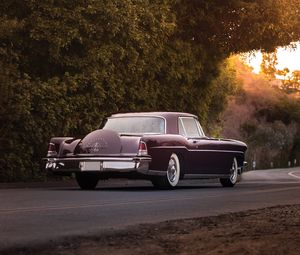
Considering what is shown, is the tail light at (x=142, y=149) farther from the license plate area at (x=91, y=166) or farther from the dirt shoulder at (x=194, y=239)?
the dirt shoulder at (x=194, y=239)

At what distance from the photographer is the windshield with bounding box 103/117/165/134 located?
15.6m

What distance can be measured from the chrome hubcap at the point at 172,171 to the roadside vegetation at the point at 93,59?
138 inches

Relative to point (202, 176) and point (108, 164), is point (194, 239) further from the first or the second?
point (202, 176)

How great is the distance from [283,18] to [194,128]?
7.39 m

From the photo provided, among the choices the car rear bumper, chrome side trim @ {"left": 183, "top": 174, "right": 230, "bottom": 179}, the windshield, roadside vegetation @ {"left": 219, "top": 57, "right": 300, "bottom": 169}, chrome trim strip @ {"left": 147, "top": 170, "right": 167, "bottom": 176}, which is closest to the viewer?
the car rear bumper

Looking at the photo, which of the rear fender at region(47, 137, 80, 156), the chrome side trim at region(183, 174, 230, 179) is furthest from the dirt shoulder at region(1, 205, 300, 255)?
the chrome side trim at region(183, 174, 230, 179)

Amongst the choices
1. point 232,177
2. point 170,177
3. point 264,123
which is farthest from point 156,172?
point 264,123

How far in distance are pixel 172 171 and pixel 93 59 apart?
14.0ft

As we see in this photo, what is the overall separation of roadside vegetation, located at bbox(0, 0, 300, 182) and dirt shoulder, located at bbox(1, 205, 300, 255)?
876 cm

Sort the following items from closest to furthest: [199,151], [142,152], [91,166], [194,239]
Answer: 1. [194,239]
2. [142,152]
3. [91,166]
4. [199,151]

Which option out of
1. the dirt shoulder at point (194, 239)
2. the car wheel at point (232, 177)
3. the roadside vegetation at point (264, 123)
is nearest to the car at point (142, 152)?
the car wheel at point (232, 177)

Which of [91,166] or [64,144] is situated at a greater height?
[64,144]

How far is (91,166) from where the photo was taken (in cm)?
1471

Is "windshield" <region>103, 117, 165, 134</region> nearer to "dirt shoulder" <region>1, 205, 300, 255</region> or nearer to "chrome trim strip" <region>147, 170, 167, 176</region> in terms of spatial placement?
"chrome trim strip" <region>147, 170, 167, 176</region>
